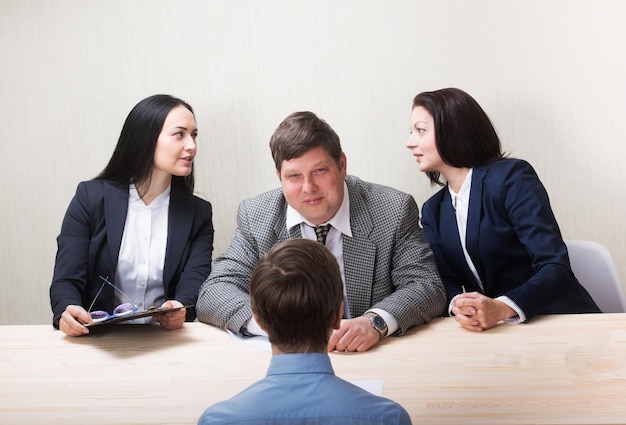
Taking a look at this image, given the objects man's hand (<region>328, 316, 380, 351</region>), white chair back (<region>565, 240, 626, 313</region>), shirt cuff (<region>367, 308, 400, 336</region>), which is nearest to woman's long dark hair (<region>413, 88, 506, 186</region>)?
white chair back (<region>565, 240, 626, 313</region>)

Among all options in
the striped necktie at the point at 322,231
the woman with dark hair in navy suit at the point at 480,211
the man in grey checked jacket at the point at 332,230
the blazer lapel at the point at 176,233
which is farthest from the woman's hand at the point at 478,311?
the blazer lapel at the point at 176,233

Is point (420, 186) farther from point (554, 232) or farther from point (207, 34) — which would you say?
point (207, 34)

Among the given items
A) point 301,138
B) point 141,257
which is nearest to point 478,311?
point 301,138

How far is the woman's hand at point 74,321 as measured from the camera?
7.59 ft

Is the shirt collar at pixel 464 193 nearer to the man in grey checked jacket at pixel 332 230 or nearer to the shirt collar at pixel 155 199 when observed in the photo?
the man in grey checked jacket at pixel 332 230

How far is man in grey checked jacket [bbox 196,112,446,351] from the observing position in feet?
7.95

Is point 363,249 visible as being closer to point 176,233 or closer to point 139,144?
point 176,233

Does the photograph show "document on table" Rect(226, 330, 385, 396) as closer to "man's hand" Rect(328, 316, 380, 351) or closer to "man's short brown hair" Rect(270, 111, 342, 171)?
"man's hand" Rect(328, 316, 380, 351)

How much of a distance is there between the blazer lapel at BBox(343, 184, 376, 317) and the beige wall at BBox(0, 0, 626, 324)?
87 cm

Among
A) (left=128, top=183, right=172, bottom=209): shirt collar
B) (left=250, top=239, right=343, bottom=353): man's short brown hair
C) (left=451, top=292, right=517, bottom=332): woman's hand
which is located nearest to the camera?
(left=250, top=239, right=343, bottom=353): man's short brown hair

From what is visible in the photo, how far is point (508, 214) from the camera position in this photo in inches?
108

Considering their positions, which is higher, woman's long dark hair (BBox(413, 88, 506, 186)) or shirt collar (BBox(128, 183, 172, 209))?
woman's long dark hair (BBox(413, 88, 506, 186))

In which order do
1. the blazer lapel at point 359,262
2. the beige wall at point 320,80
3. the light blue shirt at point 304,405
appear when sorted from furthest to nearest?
the beige wall at point 320,80 → the blazer lapel at point 359,262 → the light blue shirt at point 304,405

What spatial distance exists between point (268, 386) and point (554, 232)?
1525 millimetres
